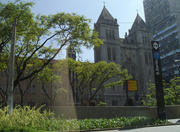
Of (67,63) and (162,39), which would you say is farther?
(162,39)

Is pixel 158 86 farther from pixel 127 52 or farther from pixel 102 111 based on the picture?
pixel 127 52

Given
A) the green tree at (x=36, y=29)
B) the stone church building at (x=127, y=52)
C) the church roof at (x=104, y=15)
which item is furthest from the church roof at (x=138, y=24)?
the green tree at (x=36, y=29)

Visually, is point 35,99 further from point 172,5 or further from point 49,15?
point 172,5

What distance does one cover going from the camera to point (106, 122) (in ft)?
44.3

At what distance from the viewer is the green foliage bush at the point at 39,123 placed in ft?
29.3

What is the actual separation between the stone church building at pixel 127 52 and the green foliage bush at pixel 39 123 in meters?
42.6

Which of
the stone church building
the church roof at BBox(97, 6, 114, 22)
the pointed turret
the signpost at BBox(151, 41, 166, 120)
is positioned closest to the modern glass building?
the stone church building

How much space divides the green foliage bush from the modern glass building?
51278 mm

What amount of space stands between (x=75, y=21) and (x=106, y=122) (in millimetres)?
9891

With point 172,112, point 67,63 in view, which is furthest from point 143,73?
point 172,112

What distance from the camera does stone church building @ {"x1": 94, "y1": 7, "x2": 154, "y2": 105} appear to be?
59125mm

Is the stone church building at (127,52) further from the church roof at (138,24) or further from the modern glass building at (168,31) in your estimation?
the modern glass building at (168,31)

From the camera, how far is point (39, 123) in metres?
10.4

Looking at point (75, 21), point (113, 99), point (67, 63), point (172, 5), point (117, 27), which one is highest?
point (172, 5)
